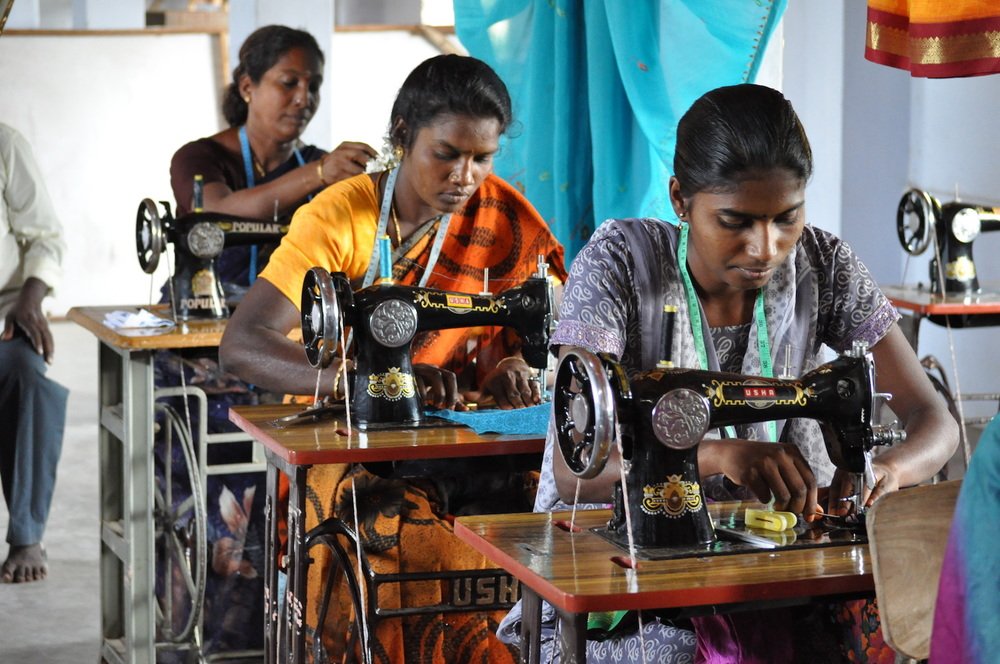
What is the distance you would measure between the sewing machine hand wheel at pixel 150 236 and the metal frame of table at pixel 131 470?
24 cm

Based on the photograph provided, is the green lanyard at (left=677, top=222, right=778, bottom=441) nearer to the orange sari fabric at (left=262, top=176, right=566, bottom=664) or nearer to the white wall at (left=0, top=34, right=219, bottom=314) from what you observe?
the orange sari fabric at (left=262, top=176, right=566, bottom=664)

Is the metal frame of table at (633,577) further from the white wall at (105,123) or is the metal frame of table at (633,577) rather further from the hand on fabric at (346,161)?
the white wall at (105,123)

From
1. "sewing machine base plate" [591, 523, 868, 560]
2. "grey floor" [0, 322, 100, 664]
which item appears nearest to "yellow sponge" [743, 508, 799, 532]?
"sewing machine base plate" [591, 523, 868, 560]

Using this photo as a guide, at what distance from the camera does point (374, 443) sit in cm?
257

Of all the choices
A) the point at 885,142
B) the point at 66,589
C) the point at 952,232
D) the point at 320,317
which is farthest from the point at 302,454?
the point at 885,142

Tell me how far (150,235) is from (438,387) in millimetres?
1297

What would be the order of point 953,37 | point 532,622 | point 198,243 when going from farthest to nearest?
1. point 198,243
2. point 953,37
3. point 532,622

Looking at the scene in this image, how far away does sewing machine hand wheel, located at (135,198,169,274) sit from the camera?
12.5 feet

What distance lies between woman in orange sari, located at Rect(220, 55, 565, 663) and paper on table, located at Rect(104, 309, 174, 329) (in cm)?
71

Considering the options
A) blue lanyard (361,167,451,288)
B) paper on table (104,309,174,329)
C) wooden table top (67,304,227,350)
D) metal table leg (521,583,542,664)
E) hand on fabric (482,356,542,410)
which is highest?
blue lanyard (361,167,451,288)

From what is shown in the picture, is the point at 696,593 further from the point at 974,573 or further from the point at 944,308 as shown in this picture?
the point at 944,308

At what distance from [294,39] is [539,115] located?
1.01 m

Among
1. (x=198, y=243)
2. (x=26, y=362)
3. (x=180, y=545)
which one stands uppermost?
(x=198, y=243)

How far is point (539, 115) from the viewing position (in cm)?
388
